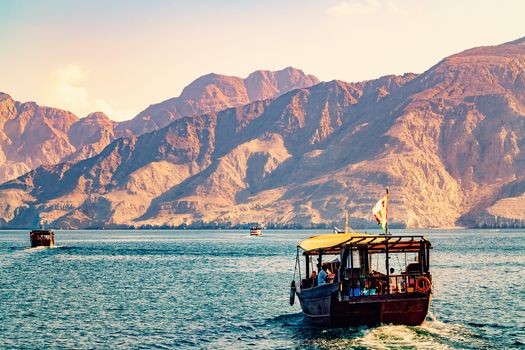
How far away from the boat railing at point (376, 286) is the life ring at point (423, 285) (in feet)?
1.00

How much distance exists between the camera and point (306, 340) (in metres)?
47.6

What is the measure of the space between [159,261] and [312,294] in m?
75.5

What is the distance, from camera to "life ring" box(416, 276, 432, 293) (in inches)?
1863

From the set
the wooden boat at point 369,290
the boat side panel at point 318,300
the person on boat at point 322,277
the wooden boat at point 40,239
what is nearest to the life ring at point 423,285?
the wooden boat at point 369,290

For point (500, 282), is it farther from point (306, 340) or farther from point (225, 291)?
point (306, 340)

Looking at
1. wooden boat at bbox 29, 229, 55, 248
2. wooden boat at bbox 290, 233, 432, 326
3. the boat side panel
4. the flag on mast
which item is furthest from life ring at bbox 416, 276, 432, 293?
wooden boat at bbox 29, 229, 55, 248

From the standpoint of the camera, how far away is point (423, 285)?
47469mm

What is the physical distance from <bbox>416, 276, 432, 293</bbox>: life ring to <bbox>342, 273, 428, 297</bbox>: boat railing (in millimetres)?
304

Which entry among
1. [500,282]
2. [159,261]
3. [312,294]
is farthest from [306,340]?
[159,261]

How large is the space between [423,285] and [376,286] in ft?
9.40

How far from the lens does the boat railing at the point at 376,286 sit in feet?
157

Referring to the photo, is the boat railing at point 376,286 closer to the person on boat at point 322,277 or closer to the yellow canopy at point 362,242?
the yellow canopy at point 362,242

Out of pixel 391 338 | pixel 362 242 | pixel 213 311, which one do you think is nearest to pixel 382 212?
pixel 362 242

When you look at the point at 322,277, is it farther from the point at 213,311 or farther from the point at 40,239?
the point at 40,239
